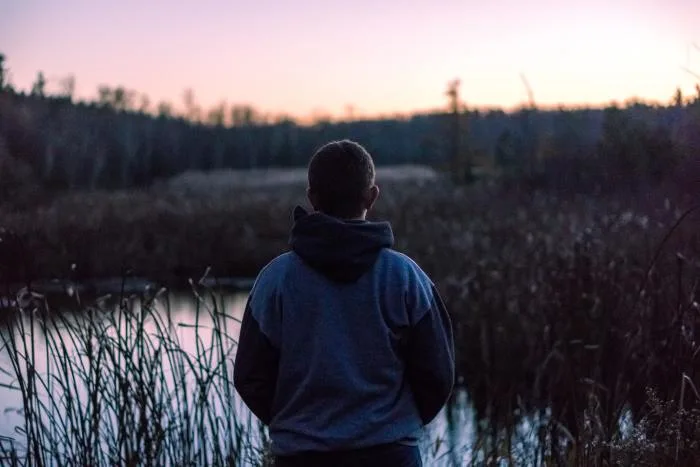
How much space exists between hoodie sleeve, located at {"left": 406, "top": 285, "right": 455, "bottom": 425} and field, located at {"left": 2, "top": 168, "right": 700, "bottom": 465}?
96 centimetres

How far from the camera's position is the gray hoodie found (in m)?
1.98

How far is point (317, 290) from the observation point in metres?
1.99

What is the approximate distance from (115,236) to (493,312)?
8.47m

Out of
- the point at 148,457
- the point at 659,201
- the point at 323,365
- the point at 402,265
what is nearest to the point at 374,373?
the point at 323,365

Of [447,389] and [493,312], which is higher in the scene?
[447,389]

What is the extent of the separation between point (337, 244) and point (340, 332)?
7.3 inches

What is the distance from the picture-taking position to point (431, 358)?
205 cm

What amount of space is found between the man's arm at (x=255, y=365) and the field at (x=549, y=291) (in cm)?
123

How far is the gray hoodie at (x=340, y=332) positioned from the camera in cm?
198

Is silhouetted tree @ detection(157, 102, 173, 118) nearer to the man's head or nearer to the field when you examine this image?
the field

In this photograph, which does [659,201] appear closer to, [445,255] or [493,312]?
[493,312]

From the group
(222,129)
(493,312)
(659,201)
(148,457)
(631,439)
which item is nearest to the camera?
(631,439)

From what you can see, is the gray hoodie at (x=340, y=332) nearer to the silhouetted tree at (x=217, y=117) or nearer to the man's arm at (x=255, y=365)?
the man's arm at (x=255, y=365)

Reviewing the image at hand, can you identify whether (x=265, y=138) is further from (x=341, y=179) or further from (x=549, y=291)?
(x=341, y=179)
